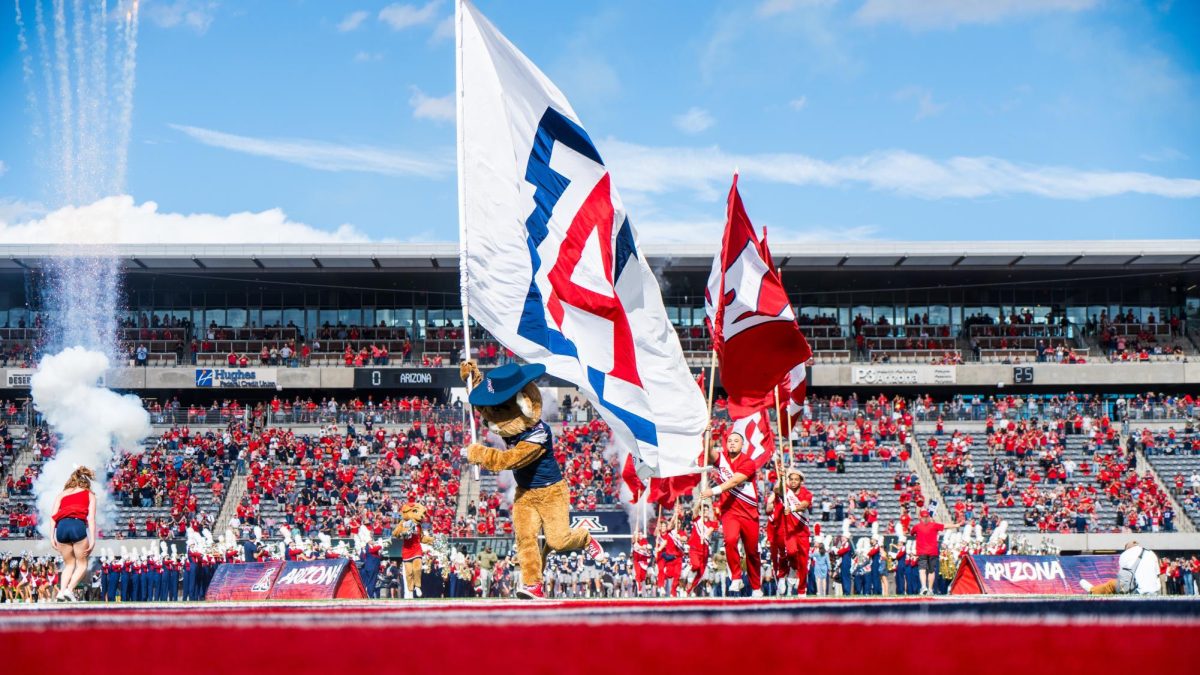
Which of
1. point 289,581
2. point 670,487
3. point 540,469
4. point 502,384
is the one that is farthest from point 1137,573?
point 289,581

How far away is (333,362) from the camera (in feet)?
154

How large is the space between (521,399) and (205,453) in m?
31.9

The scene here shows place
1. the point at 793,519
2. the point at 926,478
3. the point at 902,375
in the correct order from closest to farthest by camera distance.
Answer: the point at 793,519 → the point at 926,478 → the point at 902,375

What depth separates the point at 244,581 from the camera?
21.6 meters

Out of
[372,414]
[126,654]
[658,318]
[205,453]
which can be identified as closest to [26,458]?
[205,453]

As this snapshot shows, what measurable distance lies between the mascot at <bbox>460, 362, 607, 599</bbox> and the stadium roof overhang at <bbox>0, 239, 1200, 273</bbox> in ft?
110

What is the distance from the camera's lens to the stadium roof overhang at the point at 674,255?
4400 cm

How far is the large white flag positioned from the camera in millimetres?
11234

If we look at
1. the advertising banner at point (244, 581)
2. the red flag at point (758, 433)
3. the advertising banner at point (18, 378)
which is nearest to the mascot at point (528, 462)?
the red flag at point (758, 433)

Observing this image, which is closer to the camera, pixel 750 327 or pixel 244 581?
pixel 750 327

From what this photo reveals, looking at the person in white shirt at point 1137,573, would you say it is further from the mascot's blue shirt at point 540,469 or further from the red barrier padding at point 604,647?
the red barrier padding at point 604,647

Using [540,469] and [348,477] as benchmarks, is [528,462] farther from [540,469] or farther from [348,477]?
[348,477]

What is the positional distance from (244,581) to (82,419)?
2257 cm

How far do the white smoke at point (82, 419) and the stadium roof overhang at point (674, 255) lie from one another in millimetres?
4026
